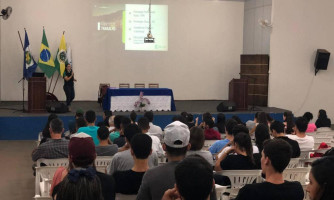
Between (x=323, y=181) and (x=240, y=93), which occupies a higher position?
(x=323, y=181)

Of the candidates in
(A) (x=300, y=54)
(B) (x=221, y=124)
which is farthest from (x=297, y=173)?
(A) (x=300, y=54)

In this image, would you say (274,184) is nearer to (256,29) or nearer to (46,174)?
(46,174)

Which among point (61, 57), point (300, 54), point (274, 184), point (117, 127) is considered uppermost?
point (300, 54)

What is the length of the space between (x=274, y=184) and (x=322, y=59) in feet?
38.4

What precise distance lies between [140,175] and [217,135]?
384 cm

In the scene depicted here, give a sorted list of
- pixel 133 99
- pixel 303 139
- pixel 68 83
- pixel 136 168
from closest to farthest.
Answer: pixel 136 168 → pixel 303 139 → pixel 133 99 → pixel 68 83

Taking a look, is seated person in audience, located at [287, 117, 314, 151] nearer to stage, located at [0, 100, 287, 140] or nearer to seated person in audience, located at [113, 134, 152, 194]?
seated person in audience, located at [113, 134, 152, 194]

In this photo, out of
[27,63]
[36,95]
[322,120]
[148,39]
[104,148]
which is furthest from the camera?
[148,39]

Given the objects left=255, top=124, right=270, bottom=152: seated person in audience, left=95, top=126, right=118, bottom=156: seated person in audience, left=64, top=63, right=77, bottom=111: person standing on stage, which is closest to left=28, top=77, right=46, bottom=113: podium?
left=64, top=63, right=77, bottom=111: person standing on stage

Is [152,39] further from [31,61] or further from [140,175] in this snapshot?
[140,175]

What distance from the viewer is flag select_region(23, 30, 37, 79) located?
13.4 m

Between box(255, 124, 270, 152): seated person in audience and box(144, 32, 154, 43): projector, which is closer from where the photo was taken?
box(255, 124, 270, 152): seated person in audience

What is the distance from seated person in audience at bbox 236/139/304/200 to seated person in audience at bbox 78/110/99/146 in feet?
12.5

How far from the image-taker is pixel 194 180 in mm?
2020
